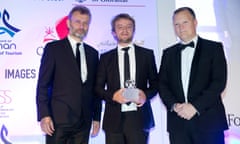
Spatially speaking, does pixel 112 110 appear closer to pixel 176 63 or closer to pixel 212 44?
pixel 176 63

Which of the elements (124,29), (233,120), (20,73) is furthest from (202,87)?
(20,73)

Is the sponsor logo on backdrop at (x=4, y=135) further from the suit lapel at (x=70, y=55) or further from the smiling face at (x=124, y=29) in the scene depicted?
the smiling face at (x=124, y=29)

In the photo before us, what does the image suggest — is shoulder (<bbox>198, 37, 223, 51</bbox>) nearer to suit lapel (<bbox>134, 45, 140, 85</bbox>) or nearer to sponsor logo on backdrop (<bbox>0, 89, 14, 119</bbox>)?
suit lapel (<bbox>134, 45, 140, 85</bbox>)

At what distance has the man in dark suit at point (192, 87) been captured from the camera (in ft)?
7.71

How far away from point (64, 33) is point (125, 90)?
4.13 ft

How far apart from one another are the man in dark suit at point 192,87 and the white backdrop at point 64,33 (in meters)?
1.00

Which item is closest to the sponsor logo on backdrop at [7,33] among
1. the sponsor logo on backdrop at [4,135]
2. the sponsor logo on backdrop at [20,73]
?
the sponsor logo on backdrop at [20,73]

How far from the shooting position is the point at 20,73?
10.9 feet

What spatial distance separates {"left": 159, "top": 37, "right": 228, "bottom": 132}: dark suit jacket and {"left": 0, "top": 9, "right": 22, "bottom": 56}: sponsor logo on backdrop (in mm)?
1595

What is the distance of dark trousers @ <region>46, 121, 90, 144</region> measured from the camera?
96.7 inches

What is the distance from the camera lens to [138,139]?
2.51 metres

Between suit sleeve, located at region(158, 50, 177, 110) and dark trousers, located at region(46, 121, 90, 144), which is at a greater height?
suit sleeve, located at region(158, 50, 177, 110)

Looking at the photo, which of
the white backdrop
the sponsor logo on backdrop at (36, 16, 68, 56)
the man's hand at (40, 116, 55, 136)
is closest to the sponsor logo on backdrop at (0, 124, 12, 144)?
the white backdrop

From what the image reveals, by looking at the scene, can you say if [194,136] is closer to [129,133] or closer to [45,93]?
[129,133]
